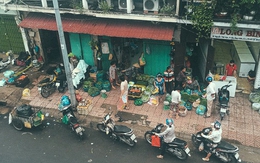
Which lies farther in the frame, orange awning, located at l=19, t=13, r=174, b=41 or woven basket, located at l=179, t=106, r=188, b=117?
orange awning, located at l=19, t=13, r=174, b=41

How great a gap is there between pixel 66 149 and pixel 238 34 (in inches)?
364

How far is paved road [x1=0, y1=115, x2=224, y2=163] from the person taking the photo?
11836mm

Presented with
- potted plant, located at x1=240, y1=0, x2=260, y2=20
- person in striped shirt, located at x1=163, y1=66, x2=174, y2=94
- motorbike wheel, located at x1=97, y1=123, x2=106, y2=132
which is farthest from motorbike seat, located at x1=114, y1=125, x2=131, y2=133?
potted plant, located at x1=240, y1=0, x2=260, y2=20

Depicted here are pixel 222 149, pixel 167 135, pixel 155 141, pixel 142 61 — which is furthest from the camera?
pixel 142 61

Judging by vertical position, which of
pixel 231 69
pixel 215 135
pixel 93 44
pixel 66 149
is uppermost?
pixel 93 44

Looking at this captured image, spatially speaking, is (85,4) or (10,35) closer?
(85,4)

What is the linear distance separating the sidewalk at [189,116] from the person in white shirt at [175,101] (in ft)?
1.10

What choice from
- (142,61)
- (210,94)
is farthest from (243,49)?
(142,61)

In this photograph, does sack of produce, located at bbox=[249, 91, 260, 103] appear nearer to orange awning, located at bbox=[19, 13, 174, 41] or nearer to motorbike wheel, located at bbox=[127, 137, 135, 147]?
orange awning, located at bbox=[19, 13, 174, 41]

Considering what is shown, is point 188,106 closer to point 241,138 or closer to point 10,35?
point 241,138

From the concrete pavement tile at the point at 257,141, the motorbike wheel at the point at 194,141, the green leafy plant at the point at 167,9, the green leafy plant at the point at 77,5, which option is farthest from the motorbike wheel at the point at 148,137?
the green leafy plant at the point at 77,5

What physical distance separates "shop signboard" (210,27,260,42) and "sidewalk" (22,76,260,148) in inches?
135

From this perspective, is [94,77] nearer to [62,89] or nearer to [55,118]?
[62,89]

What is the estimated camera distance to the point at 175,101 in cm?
1341
